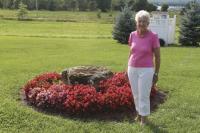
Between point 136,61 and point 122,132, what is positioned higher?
point 136,61

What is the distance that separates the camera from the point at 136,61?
7891mm

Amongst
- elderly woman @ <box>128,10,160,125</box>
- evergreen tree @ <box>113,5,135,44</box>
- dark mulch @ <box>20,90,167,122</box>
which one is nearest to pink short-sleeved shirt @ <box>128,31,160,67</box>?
elderly woman @ <box>128,10,160,125</box>

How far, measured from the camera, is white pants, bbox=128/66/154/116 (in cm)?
784

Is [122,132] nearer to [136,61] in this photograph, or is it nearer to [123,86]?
[136,61]

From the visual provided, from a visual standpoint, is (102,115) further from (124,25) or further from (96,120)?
(124,25)

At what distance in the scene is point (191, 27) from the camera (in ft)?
91.7

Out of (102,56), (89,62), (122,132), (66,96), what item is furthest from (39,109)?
(102,56)

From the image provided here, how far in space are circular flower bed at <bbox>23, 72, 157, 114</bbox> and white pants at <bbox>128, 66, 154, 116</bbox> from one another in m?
0.93

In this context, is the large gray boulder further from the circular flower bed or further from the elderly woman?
the elderly woman

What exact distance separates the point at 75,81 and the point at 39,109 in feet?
3.43

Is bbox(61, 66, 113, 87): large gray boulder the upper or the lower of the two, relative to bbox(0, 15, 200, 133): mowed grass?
upper

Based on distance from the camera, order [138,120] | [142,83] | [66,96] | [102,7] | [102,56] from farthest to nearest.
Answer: [102,7] → [102,56] → [66,96] → [138,120] → [142,83]

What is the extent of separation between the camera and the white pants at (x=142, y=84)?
25.7 ft

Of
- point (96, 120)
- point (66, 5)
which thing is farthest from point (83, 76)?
point (66, 5)
